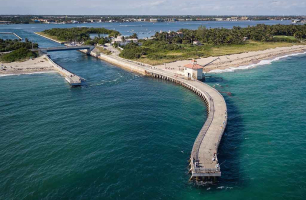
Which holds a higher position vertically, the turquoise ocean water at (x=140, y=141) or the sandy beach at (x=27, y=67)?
the sandy beach at (x=27, y=67)

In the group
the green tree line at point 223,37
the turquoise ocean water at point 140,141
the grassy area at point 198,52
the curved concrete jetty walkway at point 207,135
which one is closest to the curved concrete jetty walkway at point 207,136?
the curved concrete jetty walkway at point 207,135

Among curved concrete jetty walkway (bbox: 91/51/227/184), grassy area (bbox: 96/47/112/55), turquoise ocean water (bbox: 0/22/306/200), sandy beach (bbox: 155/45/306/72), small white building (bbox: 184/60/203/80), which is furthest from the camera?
grassy area (bbox: 96/47/112/55)

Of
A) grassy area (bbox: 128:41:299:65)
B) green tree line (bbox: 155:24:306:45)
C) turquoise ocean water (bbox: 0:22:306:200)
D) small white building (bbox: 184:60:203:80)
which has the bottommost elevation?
turquoise ocean water (bbox: 0:22:306:200)

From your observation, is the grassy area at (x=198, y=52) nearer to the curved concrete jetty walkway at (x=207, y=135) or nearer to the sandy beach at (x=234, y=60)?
the sandy beach at (x=234, y=60)

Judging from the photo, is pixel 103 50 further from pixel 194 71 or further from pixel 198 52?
pixel 194 71

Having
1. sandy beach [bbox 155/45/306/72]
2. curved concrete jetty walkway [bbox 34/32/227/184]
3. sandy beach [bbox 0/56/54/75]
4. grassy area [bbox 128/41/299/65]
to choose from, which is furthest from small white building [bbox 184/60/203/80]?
sandy beach [bbox 0/56/54/75]

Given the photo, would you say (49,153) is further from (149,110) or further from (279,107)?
(279,107)

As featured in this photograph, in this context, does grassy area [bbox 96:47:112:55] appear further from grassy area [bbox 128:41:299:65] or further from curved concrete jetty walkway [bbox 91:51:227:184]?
curved concrete jetty walkway [bbox 91:51:227:184]
